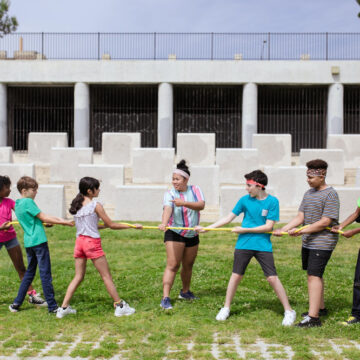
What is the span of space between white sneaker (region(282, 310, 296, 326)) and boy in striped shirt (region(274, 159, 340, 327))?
0.10 metres

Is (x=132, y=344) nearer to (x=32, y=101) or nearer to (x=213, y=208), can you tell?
(x=213, y=208)

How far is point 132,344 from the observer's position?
4.71 metres

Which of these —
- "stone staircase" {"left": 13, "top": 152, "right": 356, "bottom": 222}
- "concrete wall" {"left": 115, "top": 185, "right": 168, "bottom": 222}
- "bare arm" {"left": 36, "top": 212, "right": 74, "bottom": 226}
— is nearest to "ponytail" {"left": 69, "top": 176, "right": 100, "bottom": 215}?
"bare arm" {"left": 36, "top": 212, "right": 74, "bottom": 226}

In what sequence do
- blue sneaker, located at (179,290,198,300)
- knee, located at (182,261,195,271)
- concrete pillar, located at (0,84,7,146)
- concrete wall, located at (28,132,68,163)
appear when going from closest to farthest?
knee, located at (182,261,195,271), blue sneaker, located at (179,290,198,300), concrete wall, located at (28,132,68,163), concrete pillar, located at (0,84,7,146)

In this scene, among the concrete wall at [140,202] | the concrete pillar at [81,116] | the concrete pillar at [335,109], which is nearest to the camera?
the concrete wall at [140,202]

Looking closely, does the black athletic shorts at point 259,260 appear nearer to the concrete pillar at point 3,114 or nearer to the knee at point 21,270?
the knee at point 21,270

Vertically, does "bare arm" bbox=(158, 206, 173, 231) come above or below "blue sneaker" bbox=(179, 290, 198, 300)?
above

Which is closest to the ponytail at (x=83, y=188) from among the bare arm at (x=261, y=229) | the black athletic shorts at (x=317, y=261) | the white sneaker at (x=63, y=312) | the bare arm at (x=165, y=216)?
the bare arm at (x=165, y=216)

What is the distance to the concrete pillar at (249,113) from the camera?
72.2 feet

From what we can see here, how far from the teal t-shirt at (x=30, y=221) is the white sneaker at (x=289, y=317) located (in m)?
2.69

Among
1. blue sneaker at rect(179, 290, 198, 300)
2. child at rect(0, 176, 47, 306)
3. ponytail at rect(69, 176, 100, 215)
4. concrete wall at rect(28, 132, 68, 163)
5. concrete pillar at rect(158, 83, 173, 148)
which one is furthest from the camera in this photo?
concrete pillar at rect(158, 83, 173, 148)

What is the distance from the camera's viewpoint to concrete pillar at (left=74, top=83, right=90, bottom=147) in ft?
73.2

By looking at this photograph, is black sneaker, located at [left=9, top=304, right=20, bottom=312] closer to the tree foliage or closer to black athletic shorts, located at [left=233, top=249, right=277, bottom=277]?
black athletic shorts, located at [left=233, top=249, right=277, bottom=277]

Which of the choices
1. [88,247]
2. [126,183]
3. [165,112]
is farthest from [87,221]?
[165,112]
